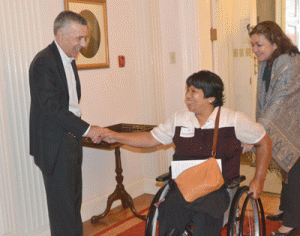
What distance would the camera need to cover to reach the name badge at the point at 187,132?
2562 mm

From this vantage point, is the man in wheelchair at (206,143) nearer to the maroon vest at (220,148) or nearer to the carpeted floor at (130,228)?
the maroon vest at (220,148)

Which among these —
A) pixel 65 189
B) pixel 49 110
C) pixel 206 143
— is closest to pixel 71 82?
pixel 49 110

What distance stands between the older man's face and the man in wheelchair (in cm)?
84

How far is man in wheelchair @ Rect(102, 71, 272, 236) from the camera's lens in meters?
2.34

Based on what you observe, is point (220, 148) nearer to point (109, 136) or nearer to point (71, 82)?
point (109, 136)

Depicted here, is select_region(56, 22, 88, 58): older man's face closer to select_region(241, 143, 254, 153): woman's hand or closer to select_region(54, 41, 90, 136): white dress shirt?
select_region(54, 41, 90, 136): white dress shirt

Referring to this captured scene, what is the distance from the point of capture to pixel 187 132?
2.57 meters

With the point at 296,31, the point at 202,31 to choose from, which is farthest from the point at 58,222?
the point at 296,31

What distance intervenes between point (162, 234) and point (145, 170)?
2.22 metres

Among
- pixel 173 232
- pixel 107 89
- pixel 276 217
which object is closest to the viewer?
pixel 173 232

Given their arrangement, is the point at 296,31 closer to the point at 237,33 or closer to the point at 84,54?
the point at 237,33

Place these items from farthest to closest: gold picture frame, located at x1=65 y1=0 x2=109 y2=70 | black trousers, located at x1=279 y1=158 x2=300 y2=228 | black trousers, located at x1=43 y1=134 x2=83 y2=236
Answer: gold picture frame, located at x1=65 y1=0 x2=109 y2=70
black trousers, located at x1=279 y1=158 x2=300 y2=228
black trousers, located at x1=43 y1=134 x2=83 y2=236

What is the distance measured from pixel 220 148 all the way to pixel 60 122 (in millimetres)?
1104

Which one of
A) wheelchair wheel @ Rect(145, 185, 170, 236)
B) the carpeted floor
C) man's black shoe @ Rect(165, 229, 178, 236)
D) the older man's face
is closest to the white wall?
the carpeted floor
